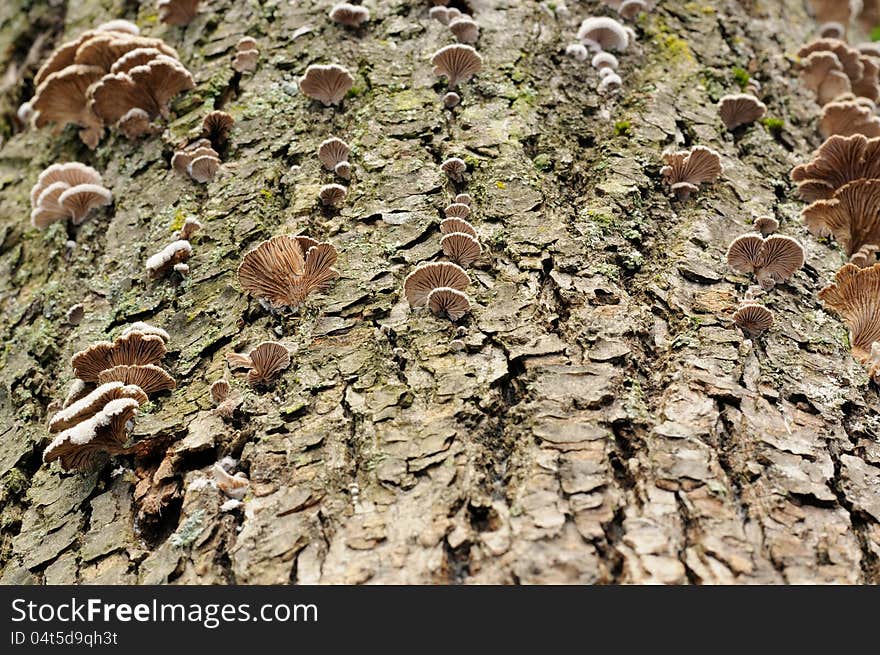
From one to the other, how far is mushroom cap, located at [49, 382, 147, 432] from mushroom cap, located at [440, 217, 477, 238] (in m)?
2.13

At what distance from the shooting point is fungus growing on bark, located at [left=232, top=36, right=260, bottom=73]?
667 centimetres

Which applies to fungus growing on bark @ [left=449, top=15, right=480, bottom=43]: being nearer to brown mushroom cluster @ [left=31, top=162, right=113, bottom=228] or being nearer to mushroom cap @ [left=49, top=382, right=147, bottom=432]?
brown mushroom cluster @ [left=31, top=162, right=113, bottom=228]

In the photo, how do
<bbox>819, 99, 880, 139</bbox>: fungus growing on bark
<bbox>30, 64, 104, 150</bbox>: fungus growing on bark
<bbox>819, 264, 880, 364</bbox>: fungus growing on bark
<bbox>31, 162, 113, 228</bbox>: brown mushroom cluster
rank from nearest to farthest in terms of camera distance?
<bbox>819, 264, 880, 364</bbox>: fungus growing on bark
<bbox>31, 162, 113, 228</bbox>: brown mushroom cluster
<bbox>819, 99, 880, 139</bbox>: fungus growing on bark
<bbox>30, 64, 104, 150</bbox>: fungus growing on bark

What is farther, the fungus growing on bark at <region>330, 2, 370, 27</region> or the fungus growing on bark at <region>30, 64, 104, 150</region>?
the fungus growing on bark at <region>30, 64, 104, 150</region>

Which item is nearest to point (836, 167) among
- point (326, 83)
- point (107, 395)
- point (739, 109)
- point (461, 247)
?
point (739, 109)

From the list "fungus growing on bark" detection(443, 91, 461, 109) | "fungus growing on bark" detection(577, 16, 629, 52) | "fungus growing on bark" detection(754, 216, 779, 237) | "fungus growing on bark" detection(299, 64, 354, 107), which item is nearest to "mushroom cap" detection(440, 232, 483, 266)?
"fungus growing on bark" detection(443, 91, 461, 109)

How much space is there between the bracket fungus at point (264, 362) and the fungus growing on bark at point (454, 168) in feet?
5.78

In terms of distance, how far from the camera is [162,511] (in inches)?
169

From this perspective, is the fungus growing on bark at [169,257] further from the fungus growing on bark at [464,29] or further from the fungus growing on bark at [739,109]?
the fungus growing on bark at [739,109]

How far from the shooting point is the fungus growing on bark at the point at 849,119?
22.2 feet

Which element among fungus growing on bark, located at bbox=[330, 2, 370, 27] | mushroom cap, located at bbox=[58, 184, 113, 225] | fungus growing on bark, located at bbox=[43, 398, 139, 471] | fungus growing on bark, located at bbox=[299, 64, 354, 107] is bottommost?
fungus growing on bark, located at bbox=[43, 398, 139, 471]

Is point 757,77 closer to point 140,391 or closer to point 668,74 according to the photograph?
point 668,74

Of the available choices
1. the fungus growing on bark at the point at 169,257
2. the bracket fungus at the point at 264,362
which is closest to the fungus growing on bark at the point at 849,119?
the bracket fungus at the point at 264,362
